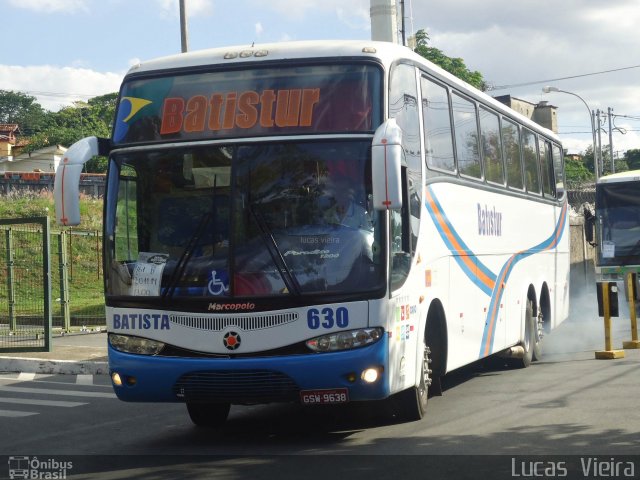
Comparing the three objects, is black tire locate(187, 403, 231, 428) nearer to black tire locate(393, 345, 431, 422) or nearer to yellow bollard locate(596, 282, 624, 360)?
black tire locate(393, 345, 431, 422)

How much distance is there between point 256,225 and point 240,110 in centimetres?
107

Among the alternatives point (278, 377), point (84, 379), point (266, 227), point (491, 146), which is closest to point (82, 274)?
point (84, 379)

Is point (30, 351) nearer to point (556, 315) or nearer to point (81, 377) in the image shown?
point (81, 377)

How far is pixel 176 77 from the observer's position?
9195mm

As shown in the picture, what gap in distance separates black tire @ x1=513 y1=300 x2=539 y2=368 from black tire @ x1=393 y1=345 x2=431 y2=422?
526 cm

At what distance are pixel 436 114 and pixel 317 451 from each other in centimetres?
407

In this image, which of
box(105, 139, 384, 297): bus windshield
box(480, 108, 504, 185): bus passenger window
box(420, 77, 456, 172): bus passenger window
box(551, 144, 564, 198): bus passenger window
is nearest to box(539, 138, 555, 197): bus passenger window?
box(551, 144, 564, 198): bus passenger window

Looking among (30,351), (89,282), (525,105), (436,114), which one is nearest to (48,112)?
(525,105)

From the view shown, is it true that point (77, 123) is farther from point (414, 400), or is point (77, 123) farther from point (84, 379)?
point (414, 400)

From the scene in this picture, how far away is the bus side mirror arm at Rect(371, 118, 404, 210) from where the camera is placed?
26.3 ft

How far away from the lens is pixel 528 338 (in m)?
15.3

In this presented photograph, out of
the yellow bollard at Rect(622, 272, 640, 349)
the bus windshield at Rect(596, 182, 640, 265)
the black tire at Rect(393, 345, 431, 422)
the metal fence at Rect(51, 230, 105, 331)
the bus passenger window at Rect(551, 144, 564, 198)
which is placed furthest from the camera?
Result: the metal fence at Rect(51, 230, 105, 331)

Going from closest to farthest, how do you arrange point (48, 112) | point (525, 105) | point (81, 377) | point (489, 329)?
point (489, 329) → point (81, 377) → point (525, 105) → point (48, 112)

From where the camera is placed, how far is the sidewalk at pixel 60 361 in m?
16.1
